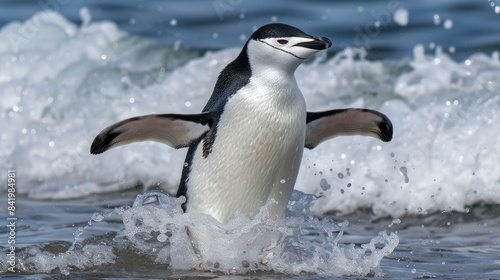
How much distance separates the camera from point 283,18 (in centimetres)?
1185

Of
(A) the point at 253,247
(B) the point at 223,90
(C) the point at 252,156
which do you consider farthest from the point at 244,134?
(A) the point at 253,247

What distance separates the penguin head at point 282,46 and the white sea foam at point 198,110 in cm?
187

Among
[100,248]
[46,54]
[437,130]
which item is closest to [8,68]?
[46,54]

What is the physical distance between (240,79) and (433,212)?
7.19ft

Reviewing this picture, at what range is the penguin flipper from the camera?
14.0 feet

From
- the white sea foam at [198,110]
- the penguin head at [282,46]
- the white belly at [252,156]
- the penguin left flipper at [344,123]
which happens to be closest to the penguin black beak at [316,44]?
the penguin head at [282,46]

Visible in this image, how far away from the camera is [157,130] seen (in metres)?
4.40

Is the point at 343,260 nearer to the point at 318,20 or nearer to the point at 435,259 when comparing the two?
the point at 435,259

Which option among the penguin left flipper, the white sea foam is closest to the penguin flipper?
the penguin left flipper

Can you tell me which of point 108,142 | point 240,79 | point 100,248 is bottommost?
point 100,248

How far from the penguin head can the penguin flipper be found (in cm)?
34

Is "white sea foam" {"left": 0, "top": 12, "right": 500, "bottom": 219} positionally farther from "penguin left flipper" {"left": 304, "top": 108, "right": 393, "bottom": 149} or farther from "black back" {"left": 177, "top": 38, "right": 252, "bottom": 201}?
"black back" {"left": 177, "top": 38, "right": 252, "bottom": 201}

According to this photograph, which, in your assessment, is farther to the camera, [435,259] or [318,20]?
[318,20]

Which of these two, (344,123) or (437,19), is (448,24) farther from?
(344,123)
